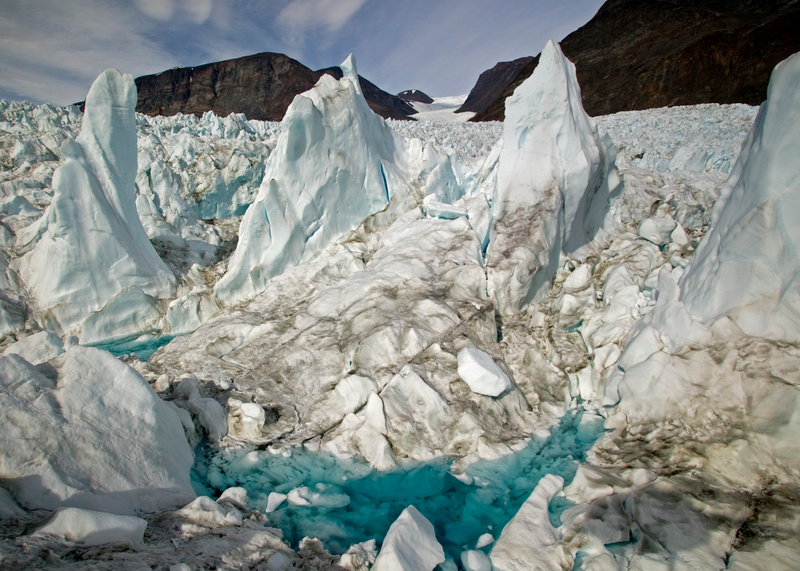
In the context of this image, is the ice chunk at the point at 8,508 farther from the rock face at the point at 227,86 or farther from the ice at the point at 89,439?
the rock face at the point at 227,86

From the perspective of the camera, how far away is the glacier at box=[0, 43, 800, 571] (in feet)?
9.11

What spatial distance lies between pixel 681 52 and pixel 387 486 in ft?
122

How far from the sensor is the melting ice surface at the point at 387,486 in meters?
3.22

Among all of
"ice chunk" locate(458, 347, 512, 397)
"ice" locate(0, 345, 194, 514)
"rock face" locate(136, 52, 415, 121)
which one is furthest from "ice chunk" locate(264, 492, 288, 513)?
"rock face" locate(136, 52, 415, 121)

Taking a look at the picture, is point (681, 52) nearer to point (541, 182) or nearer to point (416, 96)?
point (541, 182)

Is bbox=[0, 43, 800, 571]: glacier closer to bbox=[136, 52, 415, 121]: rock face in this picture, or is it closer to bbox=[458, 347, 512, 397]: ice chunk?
bbox=[458, 347, 512, 397]: ice chunk

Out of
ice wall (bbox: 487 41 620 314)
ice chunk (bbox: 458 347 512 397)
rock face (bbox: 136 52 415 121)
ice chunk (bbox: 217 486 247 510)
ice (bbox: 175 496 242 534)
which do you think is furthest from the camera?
rock face (bbox: 136 52 415 121)

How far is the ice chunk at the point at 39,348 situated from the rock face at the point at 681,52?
32.9 metres

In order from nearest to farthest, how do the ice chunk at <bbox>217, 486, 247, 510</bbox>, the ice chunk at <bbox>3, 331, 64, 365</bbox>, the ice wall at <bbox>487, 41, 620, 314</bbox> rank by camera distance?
the ice chunk at <bbox>217, 486, 247, 510</bbox>
the ice chunk at <bbox>3, 331, 64, 365</bbox>
the ice wall at <bbox>487, 41, 620, 314</bbox>

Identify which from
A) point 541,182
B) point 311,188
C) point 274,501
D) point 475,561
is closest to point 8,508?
point 274,501

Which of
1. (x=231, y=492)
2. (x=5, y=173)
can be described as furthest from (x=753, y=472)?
(x=5, y=173)

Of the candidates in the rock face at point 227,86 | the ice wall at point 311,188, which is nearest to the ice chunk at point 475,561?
the ice wall at point 311,188

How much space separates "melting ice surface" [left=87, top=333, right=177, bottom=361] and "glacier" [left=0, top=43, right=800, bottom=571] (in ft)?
0.23

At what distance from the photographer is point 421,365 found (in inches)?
184
